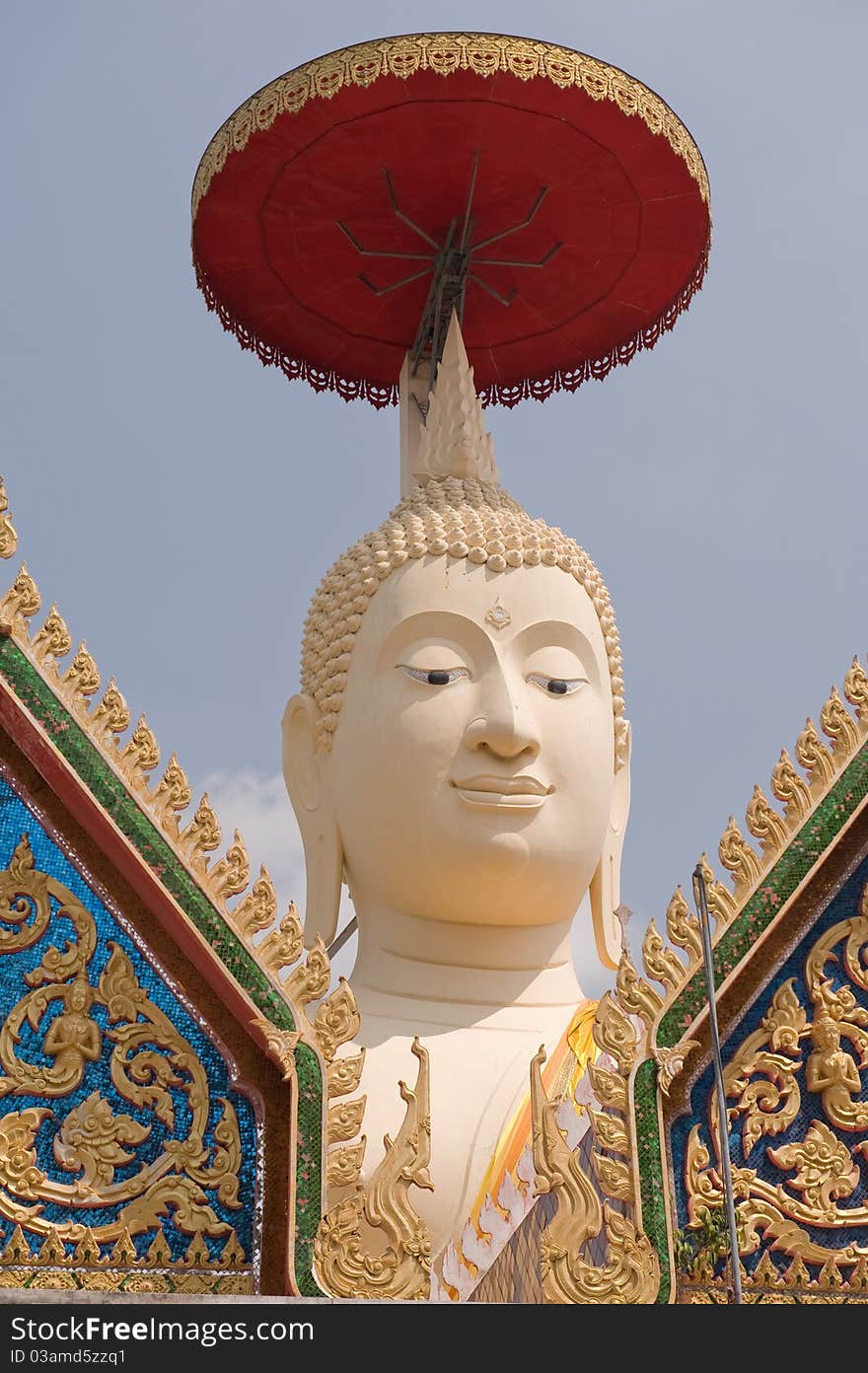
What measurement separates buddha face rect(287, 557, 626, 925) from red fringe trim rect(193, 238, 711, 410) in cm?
271

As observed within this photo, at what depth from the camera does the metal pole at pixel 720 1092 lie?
7.48 meters

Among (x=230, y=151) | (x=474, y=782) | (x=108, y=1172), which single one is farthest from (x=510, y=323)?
(x=108, y=1172)

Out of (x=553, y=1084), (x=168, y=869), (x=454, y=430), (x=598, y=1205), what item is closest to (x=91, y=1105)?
(x=168, y=869)

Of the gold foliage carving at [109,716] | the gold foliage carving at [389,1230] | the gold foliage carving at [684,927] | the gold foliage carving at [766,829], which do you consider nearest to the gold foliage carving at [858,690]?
the gold foliage carving at [766,829]

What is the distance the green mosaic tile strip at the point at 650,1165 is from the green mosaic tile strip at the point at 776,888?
186mm

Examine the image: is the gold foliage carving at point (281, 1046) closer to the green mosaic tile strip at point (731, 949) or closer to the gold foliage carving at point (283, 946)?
the gold foliage carving at point (283, 946)

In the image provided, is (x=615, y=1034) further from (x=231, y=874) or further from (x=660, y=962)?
(x=231, y=874)

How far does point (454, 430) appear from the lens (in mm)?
10977

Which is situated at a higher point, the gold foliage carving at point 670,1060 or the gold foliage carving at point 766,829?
the gold foliage carving at point 766,829

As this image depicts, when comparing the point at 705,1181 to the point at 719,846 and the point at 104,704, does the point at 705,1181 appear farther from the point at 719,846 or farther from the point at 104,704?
the point at 104,704

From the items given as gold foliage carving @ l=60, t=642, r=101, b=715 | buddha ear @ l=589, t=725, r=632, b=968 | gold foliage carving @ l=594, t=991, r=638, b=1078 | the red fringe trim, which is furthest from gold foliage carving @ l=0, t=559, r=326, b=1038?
the red fringe trim

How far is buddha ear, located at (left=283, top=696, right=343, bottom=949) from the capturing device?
10227 millimetres

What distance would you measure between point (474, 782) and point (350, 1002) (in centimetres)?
178

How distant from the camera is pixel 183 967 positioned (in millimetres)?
8164
